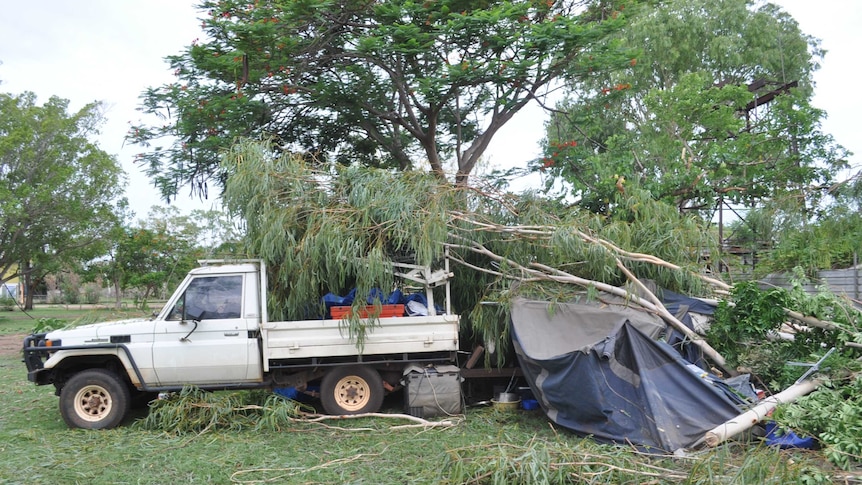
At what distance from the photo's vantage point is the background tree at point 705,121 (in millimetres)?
14094

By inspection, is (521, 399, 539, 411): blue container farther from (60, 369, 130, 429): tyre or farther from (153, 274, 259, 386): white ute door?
(60, 369, 130, 429): tyre

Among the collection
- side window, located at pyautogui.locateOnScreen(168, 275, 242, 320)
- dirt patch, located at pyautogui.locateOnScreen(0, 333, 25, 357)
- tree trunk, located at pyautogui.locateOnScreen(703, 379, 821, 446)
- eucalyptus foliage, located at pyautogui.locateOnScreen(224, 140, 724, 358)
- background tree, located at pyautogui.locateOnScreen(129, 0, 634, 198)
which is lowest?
tree trunk, located at pyautogui.locateOnScreen(703, 379, 821, 446)

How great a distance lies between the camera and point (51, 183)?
2611 centimetres

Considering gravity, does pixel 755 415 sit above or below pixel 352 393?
below

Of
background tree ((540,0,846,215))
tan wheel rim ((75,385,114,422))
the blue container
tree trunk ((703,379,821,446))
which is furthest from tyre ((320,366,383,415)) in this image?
background tree ((540,0,846,215))

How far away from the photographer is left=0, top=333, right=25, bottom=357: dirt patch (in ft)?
53.6

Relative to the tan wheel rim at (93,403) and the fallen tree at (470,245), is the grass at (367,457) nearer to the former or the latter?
the tan wheel rim at (93,403)

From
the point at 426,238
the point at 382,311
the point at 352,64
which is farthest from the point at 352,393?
the point at 352,64

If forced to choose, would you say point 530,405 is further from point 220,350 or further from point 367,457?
point 220,350

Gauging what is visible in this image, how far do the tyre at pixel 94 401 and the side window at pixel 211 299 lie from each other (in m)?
1.04

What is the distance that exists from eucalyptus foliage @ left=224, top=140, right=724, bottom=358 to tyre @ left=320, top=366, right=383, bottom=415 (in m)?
0.91

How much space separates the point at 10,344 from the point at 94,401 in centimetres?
1279

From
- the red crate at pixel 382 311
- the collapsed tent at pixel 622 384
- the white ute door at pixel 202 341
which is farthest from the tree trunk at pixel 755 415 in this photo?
the white ute door at pixel 202 341

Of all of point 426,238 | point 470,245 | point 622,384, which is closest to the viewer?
point 622,384
